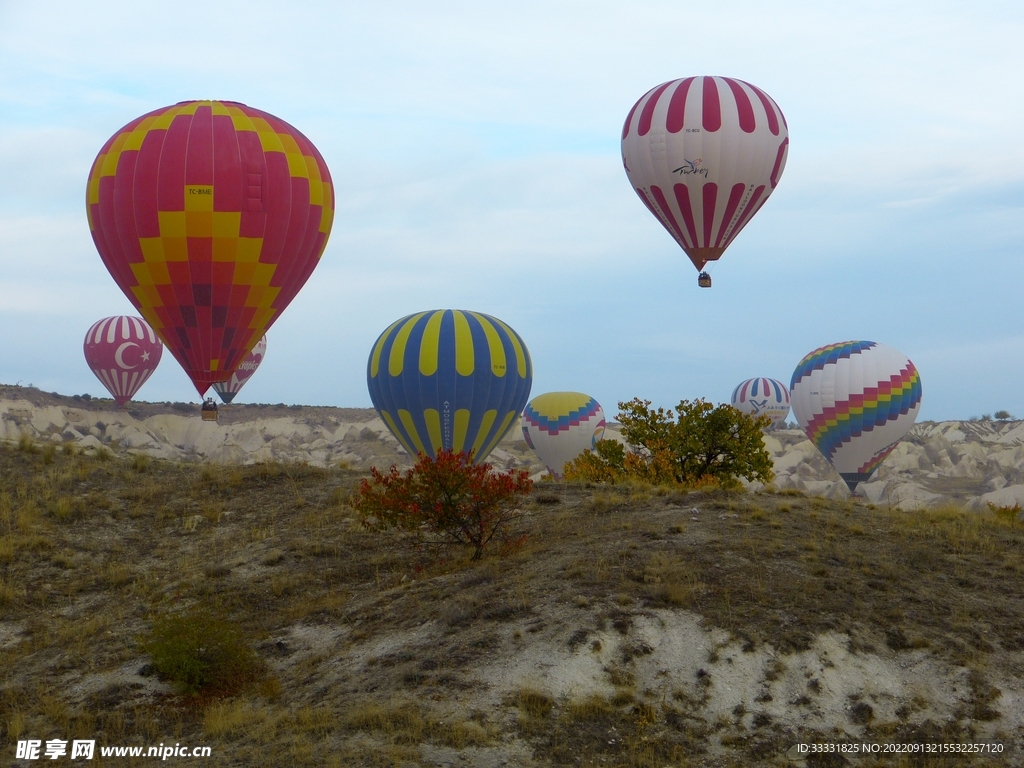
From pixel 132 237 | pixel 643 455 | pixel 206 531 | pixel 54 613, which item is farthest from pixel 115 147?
pixel 643 455

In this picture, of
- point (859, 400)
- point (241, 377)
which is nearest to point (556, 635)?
point (859, 400)

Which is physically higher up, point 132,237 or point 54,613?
point 132,237

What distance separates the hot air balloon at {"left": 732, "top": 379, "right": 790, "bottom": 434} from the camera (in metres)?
99.8

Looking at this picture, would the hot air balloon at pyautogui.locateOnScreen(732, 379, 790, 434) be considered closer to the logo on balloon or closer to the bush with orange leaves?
the logo on balloon

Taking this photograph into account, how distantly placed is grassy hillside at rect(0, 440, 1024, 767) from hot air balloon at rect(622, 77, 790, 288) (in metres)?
14.4

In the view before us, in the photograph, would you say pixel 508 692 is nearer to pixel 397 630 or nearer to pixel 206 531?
pixel 397 630

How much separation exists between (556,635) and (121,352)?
76.1m

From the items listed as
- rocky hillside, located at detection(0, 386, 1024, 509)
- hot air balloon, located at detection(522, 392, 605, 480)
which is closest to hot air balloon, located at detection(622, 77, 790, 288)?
hot air balloon, located at detection(522, 392, 605, 480)

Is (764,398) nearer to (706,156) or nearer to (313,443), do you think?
→ (313,443)

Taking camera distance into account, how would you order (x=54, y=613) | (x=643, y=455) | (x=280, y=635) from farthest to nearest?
(x=643, y=455), (x=54, y=613), (x=280, y=635)

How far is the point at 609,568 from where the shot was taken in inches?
659

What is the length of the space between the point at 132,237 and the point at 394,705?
17.2 metres

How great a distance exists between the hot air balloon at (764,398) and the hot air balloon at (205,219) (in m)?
76.7

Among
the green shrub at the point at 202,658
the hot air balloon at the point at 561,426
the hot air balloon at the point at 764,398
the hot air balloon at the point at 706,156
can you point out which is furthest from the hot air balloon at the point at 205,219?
the hot air balloon at the point at 764,398
